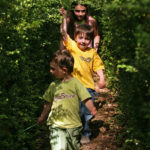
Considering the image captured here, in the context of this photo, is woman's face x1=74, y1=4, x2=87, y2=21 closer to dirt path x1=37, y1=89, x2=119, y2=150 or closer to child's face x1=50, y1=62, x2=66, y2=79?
dirt path x1=37, y1=89, x2=119, y2=150

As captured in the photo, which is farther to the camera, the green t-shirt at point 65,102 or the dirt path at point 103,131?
the dirt path at point 103,131

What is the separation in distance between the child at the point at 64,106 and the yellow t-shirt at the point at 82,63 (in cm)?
94

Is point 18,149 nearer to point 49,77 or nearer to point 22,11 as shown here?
point 22,11

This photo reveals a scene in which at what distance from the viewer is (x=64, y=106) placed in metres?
3.28

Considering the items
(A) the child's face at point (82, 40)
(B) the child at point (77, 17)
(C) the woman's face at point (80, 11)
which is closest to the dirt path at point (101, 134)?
(A) the child's face at point (82, 40)

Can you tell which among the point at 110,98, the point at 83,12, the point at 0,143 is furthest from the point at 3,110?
the point at 110,98

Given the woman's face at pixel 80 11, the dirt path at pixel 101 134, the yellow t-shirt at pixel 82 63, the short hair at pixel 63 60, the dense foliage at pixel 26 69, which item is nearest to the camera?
the dense foliage at pixel 26 69

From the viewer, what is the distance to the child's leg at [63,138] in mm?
3246

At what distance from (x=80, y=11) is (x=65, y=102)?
7.77 feet

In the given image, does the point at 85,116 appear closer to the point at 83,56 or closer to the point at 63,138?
the point at 83,56

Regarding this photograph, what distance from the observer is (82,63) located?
14.6 feet

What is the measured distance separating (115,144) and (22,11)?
2511 millimetres

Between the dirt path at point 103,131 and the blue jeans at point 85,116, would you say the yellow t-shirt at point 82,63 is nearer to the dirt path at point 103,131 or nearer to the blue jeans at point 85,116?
the blue jeans at point 85,116

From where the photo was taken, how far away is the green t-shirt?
327cm
